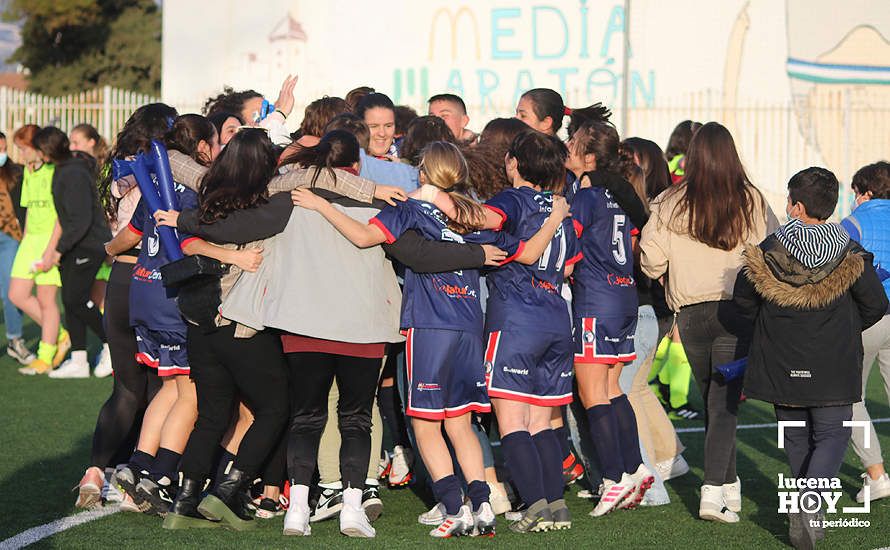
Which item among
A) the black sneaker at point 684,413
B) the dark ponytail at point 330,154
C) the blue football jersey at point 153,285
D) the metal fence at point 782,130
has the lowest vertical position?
the black sneaker at point 684,413

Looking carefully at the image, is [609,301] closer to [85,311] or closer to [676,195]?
[676,195]

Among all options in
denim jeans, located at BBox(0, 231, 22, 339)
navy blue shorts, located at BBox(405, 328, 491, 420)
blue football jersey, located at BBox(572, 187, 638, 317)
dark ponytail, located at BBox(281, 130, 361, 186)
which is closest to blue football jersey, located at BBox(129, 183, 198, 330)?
dark ponytail, located at BBox(281, 130, 361, 186)

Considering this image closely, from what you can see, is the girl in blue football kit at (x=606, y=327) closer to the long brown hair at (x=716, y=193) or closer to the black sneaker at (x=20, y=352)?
the long brown hair at (x=716, y=193)

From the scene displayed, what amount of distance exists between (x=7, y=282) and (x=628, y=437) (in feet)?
25.8

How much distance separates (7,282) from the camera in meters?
12.1

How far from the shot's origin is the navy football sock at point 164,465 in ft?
19.6

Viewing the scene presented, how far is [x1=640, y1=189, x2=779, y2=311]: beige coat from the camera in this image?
20.5ft

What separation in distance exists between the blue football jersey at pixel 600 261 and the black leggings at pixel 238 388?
1720mm

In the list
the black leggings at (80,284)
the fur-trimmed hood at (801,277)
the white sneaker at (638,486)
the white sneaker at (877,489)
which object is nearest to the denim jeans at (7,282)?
the black leggings at (80,284)

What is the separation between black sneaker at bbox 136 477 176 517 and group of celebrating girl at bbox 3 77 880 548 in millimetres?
12

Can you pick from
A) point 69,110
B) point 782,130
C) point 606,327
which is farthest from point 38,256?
point 782,130

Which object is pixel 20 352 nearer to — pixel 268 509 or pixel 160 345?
pixel 160 345

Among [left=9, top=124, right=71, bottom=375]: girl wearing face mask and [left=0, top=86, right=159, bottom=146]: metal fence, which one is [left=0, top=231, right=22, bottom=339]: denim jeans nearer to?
[left=9, top=124, right=71, bottom=375]: girl wearing face mask

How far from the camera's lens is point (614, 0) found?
88.7 ft
